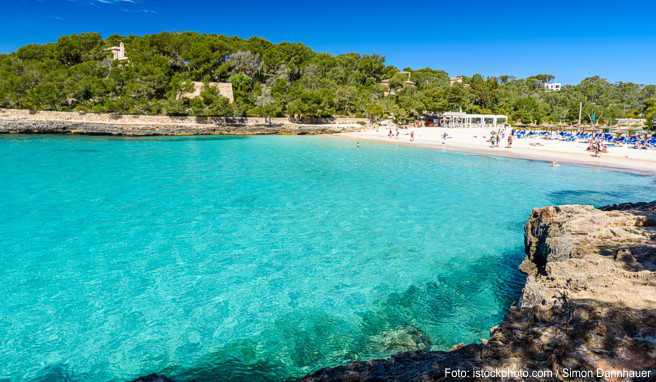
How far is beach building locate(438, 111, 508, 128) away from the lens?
53.5m

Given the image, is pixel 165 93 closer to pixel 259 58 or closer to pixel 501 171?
pixel 259 58

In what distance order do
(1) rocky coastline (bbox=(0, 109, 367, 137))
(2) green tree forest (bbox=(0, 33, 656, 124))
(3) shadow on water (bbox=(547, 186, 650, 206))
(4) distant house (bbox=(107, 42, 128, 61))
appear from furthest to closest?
(4) distant house (bbox=(107, 42, 128, 61))
(2) green tree forest (bbox=(0, 33, 656, 124))
(1) rocky coastline (bbox=(0, 109, 367, 137))
(3) shadow on water (bbox=(547, 186, 650, 206))

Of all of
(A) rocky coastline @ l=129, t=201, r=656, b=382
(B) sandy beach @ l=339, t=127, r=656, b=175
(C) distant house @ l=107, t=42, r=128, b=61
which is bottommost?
(A) rocky coastline @ l=129, t=201, r=656, b=382

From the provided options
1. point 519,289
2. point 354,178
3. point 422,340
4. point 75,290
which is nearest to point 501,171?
point 354,178

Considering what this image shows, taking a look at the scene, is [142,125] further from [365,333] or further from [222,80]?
[365,333]

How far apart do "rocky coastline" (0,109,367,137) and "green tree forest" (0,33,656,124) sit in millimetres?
1210

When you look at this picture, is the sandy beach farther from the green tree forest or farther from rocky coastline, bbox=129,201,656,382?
rocky coastline, bbox=129,201,656,382

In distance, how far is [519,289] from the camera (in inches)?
297

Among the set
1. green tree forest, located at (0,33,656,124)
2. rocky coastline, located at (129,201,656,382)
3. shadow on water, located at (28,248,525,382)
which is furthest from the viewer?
green tree forest, located at (0,33,656,124)

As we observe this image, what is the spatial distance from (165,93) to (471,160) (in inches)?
1726

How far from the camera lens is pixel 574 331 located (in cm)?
353

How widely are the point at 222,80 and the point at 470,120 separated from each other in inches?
1655

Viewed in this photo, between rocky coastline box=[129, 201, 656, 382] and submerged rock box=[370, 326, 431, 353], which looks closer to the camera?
rocky coastline box=[129, 201, 656, 382]

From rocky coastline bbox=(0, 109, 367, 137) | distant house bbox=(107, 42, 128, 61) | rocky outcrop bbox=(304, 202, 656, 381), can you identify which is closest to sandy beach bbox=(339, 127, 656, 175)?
rocky coastline bbox=(0, 109, 367, 137)
